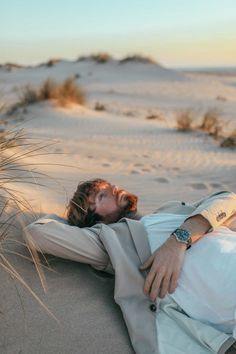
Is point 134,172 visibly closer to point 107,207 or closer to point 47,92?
point 107,207

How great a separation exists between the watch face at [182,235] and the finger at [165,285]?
17cm

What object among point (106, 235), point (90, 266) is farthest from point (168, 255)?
point (90, 266)

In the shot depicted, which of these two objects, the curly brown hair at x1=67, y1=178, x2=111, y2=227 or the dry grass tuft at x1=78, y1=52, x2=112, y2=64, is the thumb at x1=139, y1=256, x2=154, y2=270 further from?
the dry grass tuft at x1=78, y1=52, x2=112, y2=64

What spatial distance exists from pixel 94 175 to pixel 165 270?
11.3ft

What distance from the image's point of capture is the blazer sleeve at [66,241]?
8.42 feet

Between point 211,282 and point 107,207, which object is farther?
point 107,207

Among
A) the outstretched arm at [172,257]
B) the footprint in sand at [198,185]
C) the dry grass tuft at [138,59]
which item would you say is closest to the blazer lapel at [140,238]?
the outstretched arm at [172,257]

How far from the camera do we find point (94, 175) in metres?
5.80

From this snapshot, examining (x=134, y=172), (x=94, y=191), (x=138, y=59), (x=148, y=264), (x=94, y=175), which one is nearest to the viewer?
(x=148, y=264)

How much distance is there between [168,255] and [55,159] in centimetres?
418

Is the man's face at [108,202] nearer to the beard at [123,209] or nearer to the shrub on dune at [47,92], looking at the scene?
the beard at [123,209]

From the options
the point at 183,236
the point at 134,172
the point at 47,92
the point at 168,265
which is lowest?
the point at 134,172

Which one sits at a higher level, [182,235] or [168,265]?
[182,235]

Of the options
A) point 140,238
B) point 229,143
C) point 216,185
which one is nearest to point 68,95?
point 229,143
